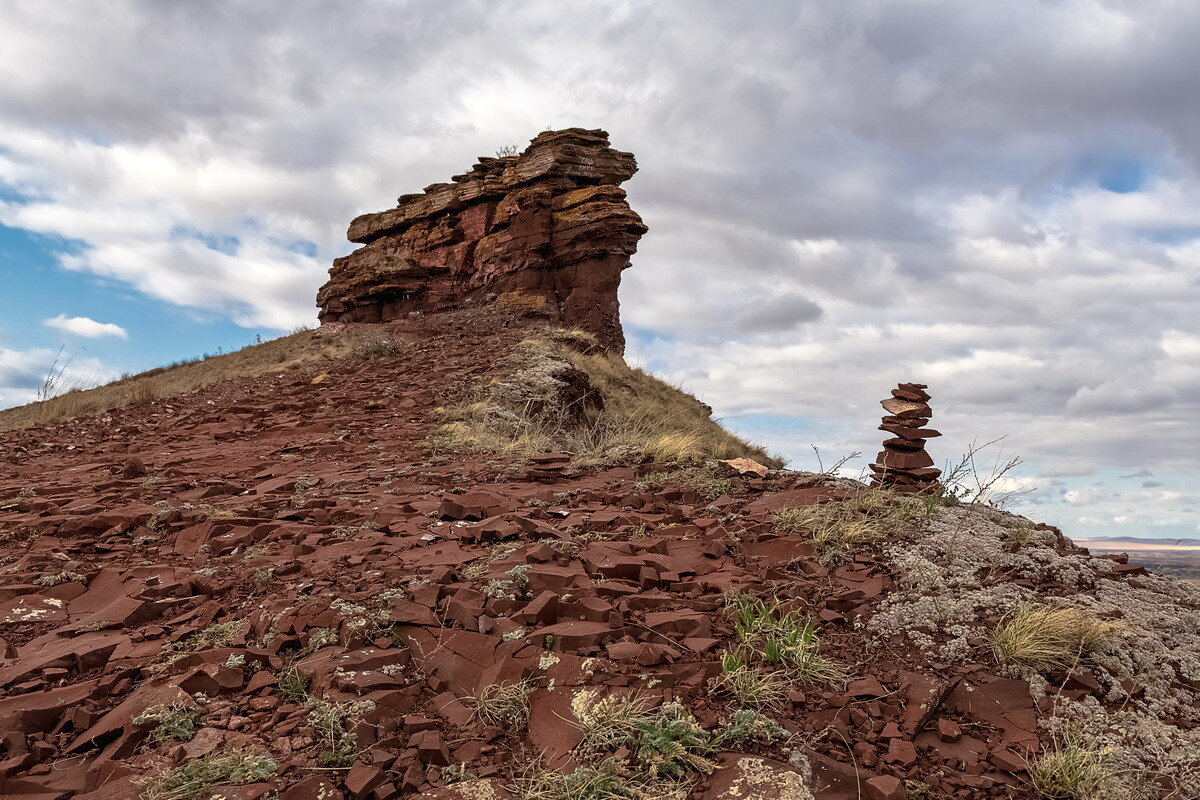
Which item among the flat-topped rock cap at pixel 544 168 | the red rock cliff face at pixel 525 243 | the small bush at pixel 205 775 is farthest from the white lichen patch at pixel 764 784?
the flat-topped rock cap at pixel 544 168

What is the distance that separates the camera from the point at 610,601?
12.9ft

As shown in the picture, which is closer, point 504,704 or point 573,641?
point 504,704

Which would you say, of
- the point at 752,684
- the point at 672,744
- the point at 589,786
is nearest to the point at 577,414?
the point at 752,684

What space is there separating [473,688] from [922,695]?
6.59 ft

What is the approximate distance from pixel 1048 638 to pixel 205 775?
150 inches

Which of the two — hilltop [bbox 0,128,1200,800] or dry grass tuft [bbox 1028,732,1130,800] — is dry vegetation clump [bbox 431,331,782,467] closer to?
hilltop [bbox 0,128,1200,800]

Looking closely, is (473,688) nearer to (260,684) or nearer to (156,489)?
(260,684)

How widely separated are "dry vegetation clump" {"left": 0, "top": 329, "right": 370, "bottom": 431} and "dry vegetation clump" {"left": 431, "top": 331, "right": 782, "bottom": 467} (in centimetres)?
591

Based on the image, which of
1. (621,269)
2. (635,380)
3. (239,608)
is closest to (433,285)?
(621,269)

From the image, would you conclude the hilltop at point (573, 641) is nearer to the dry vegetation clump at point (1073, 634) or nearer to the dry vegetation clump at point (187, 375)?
the dry vegetation clump at point (1073, 634)

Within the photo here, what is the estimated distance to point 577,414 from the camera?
13398 mm

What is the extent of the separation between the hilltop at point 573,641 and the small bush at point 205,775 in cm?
1

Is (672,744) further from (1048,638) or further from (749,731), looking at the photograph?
(1048,638)

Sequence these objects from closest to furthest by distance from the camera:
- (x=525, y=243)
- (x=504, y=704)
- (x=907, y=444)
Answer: (x=504, y=704)
(x=907, y=444)
(x=525, y=243)
